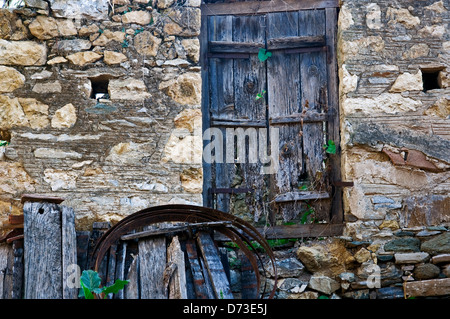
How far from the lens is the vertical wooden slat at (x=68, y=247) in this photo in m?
2.84

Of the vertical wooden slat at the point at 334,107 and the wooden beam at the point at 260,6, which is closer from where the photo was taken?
the vertical wooden slat at the point at 334,107

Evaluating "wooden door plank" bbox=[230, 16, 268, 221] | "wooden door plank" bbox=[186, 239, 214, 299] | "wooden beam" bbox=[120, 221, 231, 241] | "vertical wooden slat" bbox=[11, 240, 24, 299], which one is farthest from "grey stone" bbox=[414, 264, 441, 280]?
"vertical wooden slat" bbox=[11, 240, 24, 299]

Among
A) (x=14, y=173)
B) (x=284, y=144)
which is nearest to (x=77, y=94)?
(x=14, y=173)

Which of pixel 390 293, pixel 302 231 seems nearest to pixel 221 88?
pixel 302 231

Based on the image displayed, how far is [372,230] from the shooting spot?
4.16m

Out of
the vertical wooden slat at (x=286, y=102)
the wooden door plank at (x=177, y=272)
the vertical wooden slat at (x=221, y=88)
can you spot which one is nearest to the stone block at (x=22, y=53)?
the vertical wooden slat at (x=221, y=88)

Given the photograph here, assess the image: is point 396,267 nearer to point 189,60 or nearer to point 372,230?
point 372,230

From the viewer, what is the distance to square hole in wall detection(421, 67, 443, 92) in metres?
4.44

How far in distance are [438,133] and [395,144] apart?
1.23ft

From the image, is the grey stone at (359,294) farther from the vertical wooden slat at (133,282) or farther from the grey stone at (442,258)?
the vertical wooden slat at (133,282)

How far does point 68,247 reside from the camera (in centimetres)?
299

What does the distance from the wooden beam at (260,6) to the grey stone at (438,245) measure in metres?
2.17

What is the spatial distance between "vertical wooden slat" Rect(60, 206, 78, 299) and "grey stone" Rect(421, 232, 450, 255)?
2.69 meters

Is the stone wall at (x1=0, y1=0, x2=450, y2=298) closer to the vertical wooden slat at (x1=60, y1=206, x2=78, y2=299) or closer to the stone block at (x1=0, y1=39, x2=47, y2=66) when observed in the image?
the stone block at (x1=0, y1=39, x2=47, y2=66)
